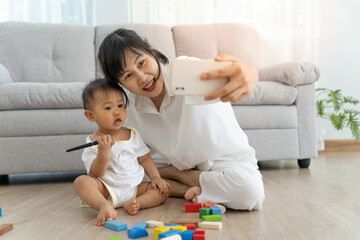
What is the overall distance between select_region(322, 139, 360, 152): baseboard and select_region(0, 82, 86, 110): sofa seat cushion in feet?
7.04

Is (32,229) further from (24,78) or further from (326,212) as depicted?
(24,78)

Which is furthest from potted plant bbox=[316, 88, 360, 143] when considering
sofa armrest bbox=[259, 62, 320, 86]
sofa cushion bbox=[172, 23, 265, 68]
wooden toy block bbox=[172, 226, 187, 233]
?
wooden toy block bbox=[172, 226, 187, 233]

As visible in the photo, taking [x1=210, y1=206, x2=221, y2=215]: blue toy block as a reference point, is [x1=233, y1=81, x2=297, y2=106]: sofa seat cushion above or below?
above

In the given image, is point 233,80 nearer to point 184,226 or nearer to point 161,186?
point 184,226

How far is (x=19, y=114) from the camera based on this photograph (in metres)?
1.84

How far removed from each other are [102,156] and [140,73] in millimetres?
301

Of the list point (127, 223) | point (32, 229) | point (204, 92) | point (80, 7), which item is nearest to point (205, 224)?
point (127, 223)

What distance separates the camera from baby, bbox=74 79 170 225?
1.24 meters

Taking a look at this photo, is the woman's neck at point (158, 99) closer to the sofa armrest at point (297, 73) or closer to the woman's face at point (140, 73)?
the woman's face at point (140, 73)

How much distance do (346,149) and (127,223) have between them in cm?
253

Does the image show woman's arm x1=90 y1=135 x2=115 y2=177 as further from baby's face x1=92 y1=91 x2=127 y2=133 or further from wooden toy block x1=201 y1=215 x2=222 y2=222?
wooden toy block x1=201 y1=215 x2=222 y2=222

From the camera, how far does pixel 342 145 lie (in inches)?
122

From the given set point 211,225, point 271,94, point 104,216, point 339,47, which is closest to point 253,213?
point 211,225

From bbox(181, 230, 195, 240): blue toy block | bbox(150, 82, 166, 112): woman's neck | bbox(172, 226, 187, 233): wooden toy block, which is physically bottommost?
bbox(172, 226, 187, 233): wooden toy block
